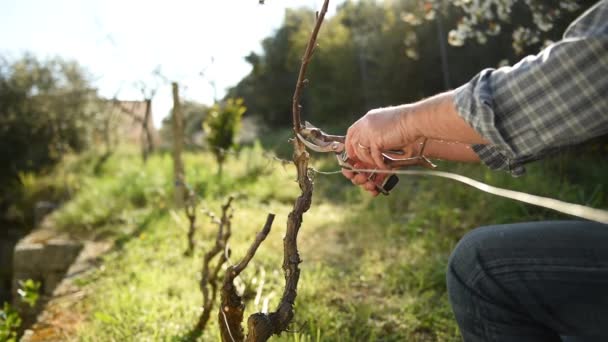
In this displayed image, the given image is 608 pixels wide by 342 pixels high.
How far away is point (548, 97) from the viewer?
3.02 feet

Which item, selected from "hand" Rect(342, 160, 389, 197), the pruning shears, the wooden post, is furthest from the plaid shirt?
the wooden post

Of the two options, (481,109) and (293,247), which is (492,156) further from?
(293,247)

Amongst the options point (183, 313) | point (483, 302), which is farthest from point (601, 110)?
point (183, 313)

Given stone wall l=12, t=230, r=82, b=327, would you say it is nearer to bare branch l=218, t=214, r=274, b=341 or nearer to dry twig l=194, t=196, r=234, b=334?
dry twig l=194, t=196, r=234, b=334

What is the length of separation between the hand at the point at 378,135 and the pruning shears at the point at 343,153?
6 cm

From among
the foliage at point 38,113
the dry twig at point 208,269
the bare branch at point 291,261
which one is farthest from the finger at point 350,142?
the foliage at point 38,113

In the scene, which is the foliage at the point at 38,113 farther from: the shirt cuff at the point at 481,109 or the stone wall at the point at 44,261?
the shirt cuff at the point at 481,109

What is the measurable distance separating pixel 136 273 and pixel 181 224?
1.33m

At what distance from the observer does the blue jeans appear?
3.29 ft

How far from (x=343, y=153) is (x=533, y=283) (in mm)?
696

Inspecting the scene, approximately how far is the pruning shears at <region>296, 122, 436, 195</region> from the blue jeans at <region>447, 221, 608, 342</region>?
1.06 feet

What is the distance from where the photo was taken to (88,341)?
8.59ft

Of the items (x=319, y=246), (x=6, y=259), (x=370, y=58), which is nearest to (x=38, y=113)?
(x=6, y=259)

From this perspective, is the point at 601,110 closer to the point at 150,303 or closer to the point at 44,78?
the point at 150,303
